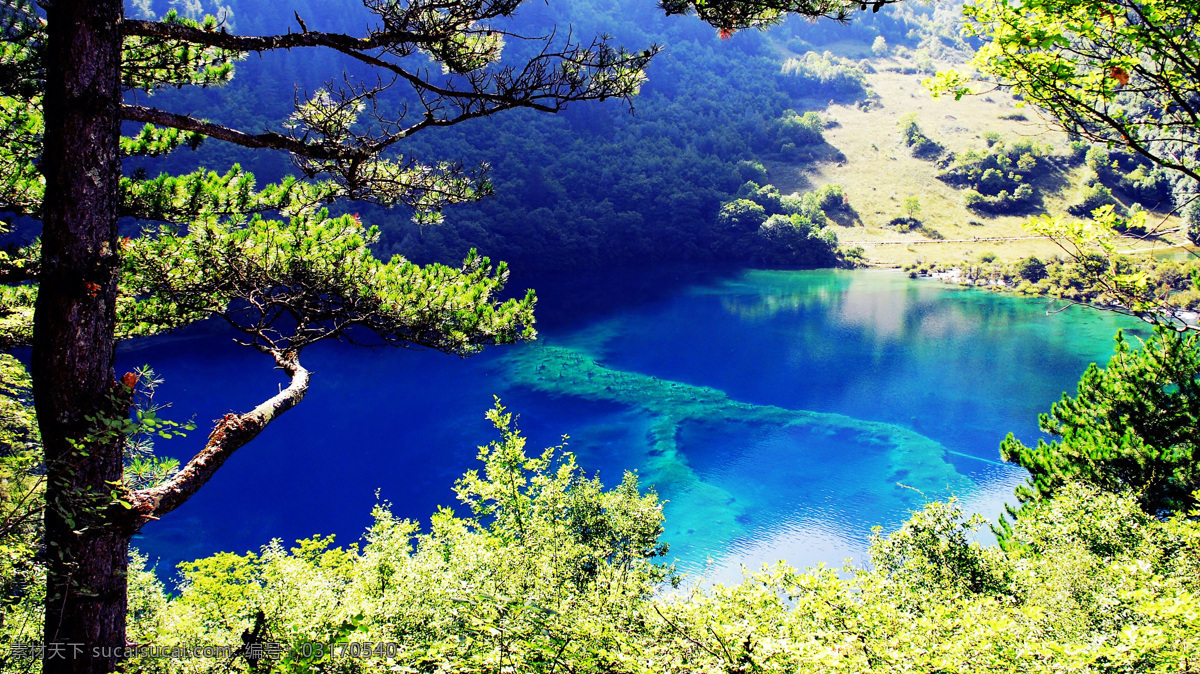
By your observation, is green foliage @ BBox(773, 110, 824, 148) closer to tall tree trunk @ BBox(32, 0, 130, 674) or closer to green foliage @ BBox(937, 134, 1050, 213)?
green foliage @ BBox(937, 134, 1050, 213)

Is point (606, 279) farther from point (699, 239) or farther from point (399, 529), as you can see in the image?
point (399, 529)

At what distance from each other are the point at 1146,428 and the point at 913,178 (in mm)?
82617

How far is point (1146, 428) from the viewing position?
38.5 ft

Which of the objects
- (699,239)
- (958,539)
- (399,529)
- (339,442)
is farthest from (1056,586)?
(699,239)

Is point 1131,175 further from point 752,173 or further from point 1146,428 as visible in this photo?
point 1146,428

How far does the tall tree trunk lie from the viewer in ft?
10.9

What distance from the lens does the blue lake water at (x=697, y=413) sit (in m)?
22.6

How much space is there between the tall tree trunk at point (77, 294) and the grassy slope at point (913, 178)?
71.8 metres

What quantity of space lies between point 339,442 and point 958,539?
26126mm

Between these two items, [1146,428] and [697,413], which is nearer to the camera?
[1146,428]

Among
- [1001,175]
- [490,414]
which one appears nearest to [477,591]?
[490,414]

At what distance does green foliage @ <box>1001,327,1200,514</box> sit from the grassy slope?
191 ft

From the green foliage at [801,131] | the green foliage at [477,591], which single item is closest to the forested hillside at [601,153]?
the green foliage at [801,131]

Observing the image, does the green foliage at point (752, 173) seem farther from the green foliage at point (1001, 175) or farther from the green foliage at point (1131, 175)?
the green foliage at point (1131, 175)
